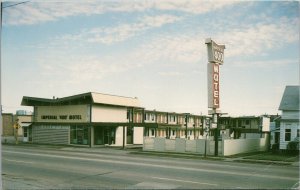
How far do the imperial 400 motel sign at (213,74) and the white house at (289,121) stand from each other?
872 cm

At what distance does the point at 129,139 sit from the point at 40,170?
2924 cm

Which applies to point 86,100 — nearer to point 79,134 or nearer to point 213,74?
point 79,134

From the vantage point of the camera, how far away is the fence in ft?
97.7

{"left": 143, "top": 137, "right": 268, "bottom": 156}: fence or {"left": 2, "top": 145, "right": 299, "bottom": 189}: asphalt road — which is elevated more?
{"left": 2, "top": 145, "right": 299, "bottom": 189}: asphalt road

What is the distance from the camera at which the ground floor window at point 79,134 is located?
133ft

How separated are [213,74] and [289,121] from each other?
1025 centimetres

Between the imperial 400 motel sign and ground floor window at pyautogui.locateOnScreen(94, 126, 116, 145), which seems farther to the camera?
ground floor window at pyautogui.locateOnScreen(94, 126, 116, 145)

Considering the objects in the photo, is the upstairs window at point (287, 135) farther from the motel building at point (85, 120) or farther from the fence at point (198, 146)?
the motel building at point (85, 120)

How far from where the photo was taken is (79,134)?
4109cm

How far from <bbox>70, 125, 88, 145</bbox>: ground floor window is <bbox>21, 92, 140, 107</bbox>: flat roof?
2944 mm

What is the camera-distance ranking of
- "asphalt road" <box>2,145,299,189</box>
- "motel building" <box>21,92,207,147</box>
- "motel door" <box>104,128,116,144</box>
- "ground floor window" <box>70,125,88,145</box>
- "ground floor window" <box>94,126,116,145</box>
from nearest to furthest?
"asphalt road" <box>2,145,299,189</box>, "motel building" <box>21,92,207,147</box>, "ground floor window" <box>70,125,88,145</box>, "ground floor window" <box>94,126,116,145</box>, "motel door" <box>104,128,116,144</box>

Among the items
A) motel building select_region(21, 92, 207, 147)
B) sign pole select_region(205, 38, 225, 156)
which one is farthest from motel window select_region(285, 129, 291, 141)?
sign pole select_region(205, 38, 225, 156)

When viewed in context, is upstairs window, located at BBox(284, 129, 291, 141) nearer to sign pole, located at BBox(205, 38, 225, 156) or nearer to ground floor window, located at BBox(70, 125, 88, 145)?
sign pole, located at BBox(205, 38, 225, 156)

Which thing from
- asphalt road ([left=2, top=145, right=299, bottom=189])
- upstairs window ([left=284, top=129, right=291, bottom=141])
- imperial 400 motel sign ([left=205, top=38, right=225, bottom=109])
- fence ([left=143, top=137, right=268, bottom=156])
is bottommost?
fence ([left=143, top=137, right=268, bottom=156])
